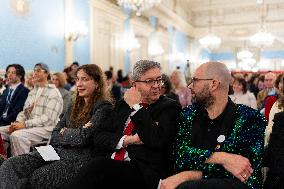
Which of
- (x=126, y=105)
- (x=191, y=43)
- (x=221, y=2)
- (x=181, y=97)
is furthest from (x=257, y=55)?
(x=126, y=105)

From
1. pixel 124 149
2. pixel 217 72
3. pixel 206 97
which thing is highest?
pixel 217 72

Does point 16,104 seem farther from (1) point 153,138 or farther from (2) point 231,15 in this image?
(2) point 231,15

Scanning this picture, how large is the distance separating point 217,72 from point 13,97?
10.0 ft

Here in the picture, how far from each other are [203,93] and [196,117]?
17 centimetres

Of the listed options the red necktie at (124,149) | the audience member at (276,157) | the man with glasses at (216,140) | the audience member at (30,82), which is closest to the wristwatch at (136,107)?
the red necktie at (124,149)

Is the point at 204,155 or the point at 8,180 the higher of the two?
the point at 204,155

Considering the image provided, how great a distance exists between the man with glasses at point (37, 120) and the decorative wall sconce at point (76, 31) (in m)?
3.58

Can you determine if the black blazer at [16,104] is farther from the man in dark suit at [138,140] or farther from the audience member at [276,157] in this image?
the audience member at [276,157]

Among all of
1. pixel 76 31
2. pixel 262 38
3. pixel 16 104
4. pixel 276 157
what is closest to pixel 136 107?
pixel 276 157

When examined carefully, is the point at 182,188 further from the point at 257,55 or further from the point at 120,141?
the point at 257,55

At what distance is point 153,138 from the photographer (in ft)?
7.23

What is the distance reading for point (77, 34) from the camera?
771cm

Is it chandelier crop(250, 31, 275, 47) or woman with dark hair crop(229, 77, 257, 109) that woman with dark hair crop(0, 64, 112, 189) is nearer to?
woman with dark hair crop(229, 77, 257, 109)

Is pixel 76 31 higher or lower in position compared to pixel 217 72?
higher
